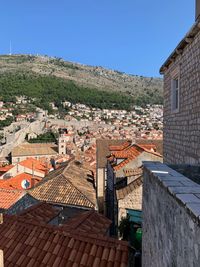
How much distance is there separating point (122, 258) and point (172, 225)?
10.2 ft

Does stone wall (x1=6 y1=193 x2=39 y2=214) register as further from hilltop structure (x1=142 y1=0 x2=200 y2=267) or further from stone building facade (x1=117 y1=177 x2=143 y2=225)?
hilltop structure (x1=142 y1=0 x2=200 y2=267)

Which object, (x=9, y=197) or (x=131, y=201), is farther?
(x=9, y=197)

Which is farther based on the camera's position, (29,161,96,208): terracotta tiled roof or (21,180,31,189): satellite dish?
(21,180,31,189): satellite dish

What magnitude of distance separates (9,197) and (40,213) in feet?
28.0

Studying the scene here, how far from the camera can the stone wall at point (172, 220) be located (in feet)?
7.54

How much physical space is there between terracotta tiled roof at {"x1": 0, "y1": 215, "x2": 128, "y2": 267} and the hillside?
115509 mm

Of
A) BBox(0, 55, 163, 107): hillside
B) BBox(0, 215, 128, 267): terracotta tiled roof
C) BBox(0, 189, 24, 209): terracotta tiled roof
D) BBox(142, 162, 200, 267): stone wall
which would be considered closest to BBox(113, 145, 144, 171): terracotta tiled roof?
BBox(0, 189, 24, 209): terracotta tiled roof

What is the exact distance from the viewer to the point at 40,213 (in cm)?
887

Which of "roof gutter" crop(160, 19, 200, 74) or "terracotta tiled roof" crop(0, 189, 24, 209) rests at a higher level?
"roof gutter" crop(160, 19, 200, 74)

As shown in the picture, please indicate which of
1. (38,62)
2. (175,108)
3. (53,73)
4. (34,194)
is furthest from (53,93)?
(175,108)

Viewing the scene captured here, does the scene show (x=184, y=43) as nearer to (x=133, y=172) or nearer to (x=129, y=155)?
(x=133, y=172)

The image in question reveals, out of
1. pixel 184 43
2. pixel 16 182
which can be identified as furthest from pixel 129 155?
pixel 16 182

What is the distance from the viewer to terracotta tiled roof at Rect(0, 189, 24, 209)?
16.0 meters

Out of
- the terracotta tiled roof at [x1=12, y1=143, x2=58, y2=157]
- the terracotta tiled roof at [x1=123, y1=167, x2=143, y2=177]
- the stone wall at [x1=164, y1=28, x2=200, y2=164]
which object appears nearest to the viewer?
the stone wall at [x1=164, y1=28, x2=200, y2=164]
